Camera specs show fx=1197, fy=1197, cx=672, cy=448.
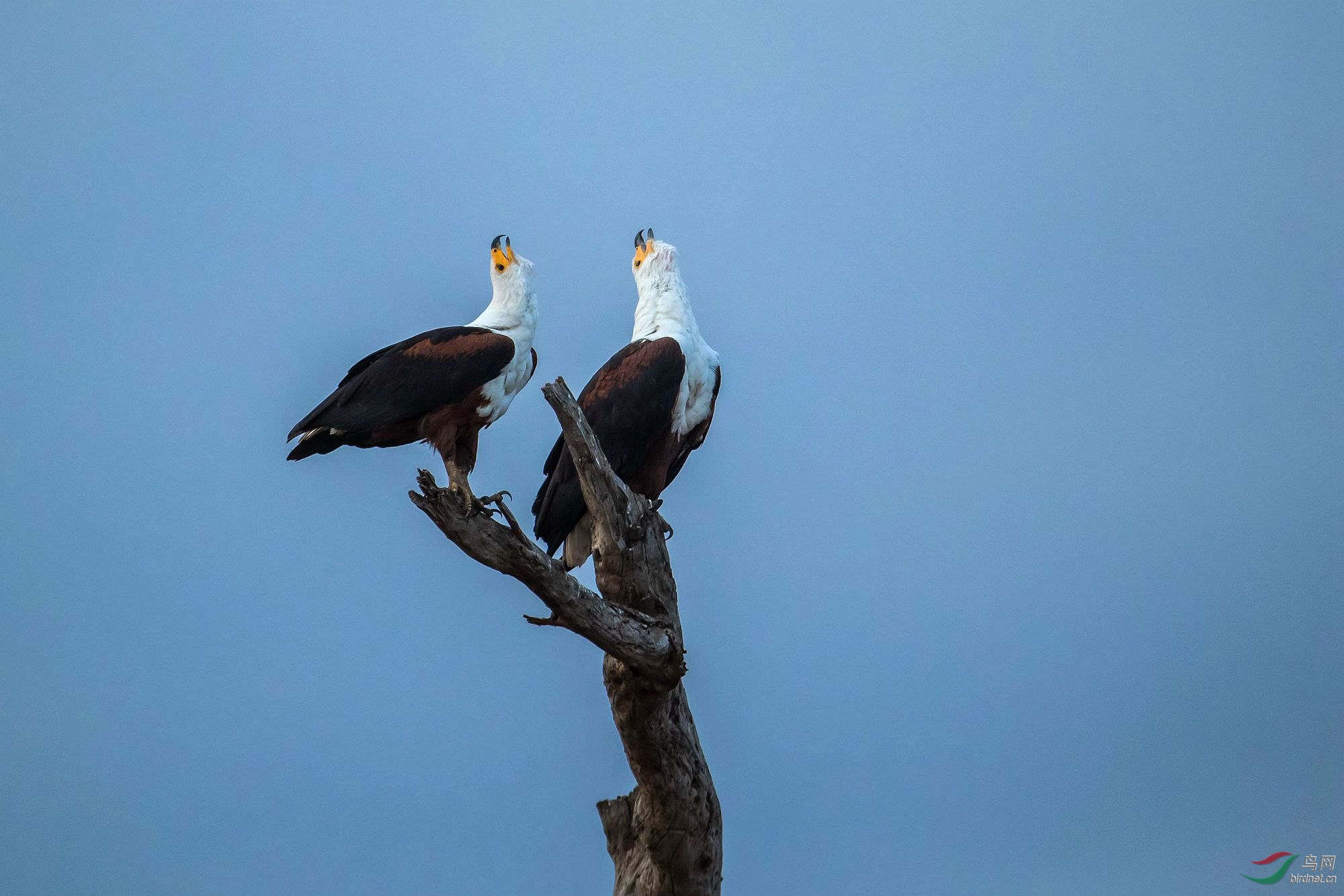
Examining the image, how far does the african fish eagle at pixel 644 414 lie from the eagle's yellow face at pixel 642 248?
10.2 inches

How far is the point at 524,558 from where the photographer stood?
10.5 feet

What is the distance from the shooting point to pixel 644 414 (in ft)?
14.2

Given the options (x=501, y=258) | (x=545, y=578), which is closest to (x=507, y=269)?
(x=501, y=258)

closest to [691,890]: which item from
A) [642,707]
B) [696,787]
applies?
[696,787]

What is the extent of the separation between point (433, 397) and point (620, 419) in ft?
2.20

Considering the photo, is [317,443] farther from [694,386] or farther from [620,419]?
[694,386]

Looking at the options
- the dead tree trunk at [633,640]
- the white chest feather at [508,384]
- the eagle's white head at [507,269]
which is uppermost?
the eagle's white head at [507,269]

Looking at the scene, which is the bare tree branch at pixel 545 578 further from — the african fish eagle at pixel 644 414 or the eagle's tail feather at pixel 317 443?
the eagle's tail feather at pixel 317 443

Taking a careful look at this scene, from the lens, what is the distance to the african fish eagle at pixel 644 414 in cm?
431

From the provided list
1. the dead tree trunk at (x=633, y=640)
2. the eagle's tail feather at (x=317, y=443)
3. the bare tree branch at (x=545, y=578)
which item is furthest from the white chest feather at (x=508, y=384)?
the bare tree branch at (x=545, y=578)

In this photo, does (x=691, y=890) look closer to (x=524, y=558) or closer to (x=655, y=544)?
(x=655, y=544)

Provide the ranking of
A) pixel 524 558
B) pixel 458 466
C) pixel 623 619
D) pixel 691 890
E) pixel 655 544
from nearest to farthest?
Answer: 1. pixel 524 558
2. pixel 623 619
3. pixel 655 544
4. pixel 691 890
5. pixel 458 466

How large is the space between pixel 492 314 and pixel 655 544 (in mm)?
1285

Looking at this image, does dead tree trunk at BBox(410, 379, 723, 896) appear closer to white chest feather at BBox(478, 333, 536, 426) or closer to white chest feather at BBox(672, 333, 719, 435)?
white chest feather at BBox(672, 333, 719, 435)
